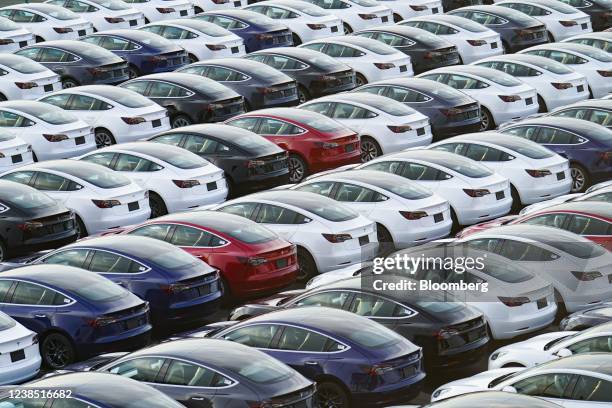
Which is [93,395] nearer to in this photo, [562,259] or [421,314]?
[421,314]

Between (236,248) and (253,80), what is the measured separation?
35.8ft

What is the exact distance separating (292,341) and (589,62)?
59.4ft

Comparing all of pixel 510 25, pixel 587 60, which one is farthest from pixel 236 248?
pixel 510 25

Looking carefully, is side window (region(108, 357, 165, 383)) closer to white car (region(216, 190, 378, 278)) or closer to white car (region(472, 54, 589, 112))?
white car (region(216, 190, 378, 278))

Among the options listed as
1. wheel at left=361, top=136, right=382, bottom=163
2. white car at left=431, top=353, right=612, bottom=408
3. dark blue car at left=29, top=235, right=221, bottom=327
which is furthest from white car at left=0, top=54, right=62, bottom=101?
white car at left=431, top=353, right=612, bottom=408

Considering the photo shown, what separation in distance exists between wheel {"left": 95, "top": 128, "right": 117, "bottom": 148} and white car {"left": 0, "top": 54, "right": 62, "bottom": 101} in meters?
3.21

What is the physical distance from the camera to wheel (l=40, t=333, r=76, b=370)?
20.8 meters

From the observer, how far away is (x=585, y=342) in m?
18.7

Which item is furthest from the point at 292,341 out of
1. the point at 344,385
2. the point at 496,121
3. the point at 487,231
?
the point at 496,121

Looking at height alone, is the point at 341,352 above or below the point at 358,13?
above

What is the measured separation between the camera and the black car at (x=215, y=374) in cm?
1747

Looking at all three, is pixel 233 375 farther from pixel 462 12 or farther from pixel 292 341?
pixel 462 12

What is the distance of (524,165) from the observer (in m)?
27.7

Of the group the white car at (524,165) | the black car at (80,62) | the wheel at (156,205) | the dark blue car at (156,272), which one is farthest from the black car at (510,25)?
the dark blue car at (156,272)
